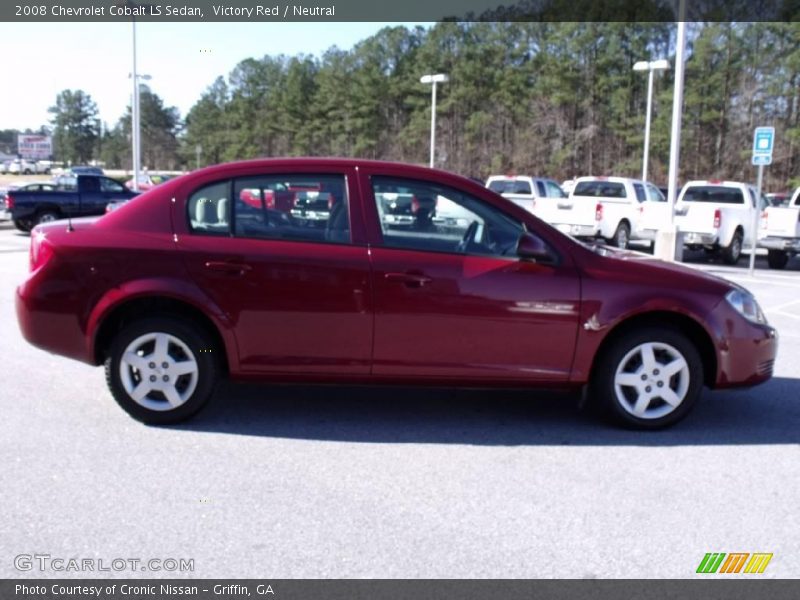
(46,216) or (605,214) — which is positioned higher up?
(605,214)

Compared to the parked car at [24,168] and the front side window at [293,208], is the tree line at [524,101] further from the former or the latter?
the front side window at [293,208]

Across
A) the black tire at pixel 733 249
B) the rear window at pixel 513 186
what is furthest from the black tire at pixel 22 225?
the black tire at pixel 733 249

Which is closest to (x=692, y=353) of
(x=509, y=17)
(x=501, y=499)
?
(x=501, y=499)

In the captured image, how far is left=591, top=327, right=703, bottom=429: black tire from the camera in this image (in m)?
5.42

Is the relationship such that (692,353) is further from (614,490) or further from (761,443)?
(614,490)

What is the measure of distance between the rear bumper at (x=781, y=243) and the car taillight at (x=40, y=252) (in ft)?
51.1

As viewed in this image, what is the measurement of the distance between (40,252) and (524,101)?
60.1m

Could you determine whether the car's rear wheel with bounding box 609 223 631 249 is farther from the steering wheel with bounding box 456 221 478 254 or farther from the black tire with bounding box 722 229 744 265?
the steering wheel with bounding box 456 221 478 254

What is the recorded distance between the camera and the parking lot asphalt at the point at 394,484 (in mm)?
3738

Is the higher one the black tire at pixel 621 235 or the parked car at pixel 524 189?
the parked car at pixel 524 189

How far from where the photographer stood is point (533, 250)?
5.21 metres

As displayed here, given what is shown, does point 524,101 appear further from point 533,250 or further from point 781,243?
point 533,250
